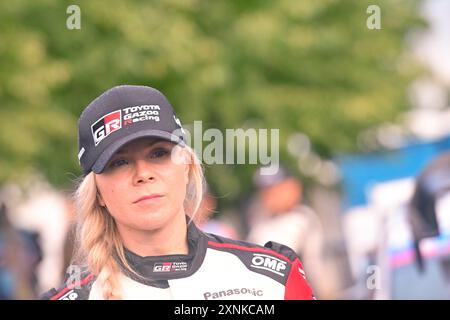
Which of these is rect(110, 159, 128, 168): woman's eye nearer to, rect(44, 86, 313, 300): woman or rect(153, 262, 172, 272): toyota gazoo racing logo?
rect(44, 86, 313, 300): woman

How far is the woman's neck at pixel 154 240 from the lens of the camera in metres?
3.68

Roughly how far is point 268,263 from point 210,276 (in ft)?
0.56

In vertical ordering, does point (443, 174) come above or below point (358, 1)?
below

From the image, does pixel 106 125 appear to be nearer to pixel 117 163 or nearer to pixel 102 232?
pixel 117 163

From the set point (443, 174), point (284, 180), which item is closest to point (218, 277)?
point (443, 174)

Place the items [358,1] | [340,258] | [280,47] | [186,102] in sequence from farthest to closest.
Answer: [340,258] < [358,1] < [280,47] < [186,102]

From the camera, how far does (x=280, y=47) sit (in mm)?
19719

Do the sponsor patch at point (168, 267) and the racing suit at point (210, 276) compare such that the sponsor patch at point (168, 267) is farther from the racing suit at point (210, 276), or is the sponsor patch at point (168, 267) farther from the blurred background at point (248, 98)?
the blurred background at point (248, 98)

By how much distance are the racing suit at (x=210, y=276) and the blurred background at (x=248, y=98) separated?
626 cm

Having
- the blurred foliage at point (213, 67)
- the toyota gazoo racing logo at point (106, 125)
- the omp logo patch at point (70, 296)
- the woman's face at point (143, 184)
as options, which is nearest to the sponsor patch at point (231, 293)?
the woman's face at point (143, 184)

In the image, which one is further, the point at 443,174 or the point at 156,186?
the point at 443,174

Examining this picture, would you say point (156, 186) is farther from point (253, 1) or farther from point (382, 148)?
point (382, 148)

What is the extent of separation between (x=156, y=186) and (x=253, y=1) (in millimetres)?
16736
